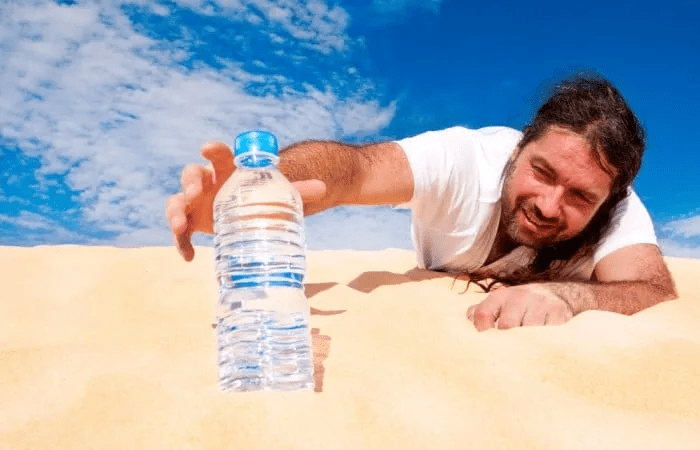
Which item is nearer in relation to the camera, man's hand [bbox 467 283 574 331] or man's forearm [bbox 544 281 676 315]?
man's hand [bbox 467 283 574 331]

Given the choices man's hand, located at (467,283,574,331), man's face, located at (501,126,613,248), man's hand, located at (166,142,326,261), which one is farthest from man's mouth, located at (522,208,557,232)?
man's hand, located at (166,142,326,261)

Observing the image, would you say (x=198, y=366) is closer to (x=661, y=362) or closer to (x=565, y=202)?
(x=661, y=362)

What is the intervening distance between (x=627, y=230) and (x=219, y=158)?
2.39 metres

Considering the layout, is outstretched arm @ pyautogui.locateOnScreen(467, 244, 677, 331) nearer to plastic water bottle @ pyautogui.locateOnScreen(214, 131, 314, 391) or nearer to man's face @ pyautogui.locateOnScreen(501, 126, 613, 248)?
man's face @ pyautogui.locateOnScreen(501, 126, 613, 248)

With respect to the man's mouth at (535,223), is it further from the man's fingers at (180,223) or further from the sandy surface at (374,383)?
the man's fingers at (180,223)

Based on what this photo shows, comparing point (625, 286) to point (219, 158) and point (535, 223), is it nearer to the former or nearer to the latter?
point (535, 223)

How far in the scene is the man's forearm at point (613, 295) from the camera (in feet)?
7.47

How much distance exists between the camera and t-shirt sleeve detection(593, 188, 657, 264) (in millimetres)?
3318

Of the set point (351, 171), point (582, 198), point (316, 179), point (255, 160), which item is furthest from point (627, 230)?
point (255, 160)

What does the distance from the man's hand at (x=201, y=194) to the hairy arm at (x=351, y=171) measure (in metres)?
0.48

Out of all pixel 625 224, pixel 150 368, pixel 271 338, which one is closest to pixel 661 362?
pixel 271 338

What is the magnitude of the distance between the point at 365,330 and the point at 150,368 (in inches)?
27.0

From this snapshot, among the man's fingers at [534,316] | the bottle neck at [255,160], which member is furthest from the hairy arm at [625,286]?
the bottle neck at [255,160]

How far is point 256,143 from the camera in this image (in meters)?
1.54
